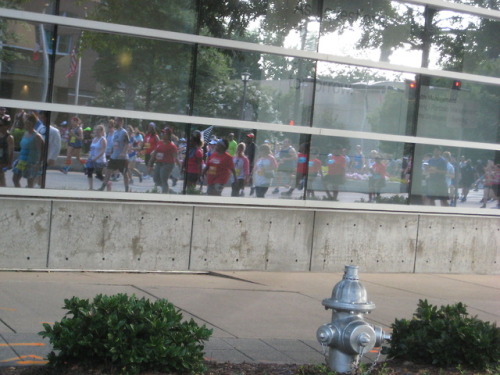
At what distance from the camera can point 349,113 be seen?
12070 millimetres

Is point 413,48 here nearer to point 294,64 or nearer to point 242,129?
point 294,64

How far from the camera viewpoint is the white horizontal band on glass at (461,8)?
12500 millimetres

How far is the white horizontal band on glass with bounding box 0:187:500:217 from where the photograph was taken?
995cm

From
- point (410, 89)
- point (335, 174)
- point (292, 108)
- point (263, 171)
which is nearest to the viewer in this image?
point (263, 171)

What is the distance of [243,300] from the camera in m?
8.88

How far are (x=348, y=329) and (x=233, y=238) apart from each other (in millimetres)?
Result: 6137

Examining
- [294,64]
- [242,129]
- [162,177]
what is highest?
[294,64]

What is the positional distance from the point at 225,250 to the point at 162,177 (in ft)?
4.56

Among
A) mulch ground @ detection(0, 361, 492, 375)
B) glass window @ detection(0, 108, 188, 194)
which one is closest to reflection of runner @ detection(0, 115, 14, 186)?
glass window @ detection(0, 108, 188, 194)

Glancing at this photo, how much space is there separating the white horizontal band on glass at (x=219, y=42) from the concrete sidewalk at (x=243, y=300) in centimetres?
329

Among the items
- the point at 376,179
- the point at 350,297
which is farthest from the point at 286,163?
the point at 350,297

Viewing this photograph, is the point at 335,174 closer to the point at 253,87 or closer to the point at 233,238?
the point at 253,87

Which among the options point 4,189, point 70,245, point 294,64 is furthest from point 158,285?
point 294,64

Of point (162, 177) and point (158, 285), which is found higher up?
point (162, 177)
